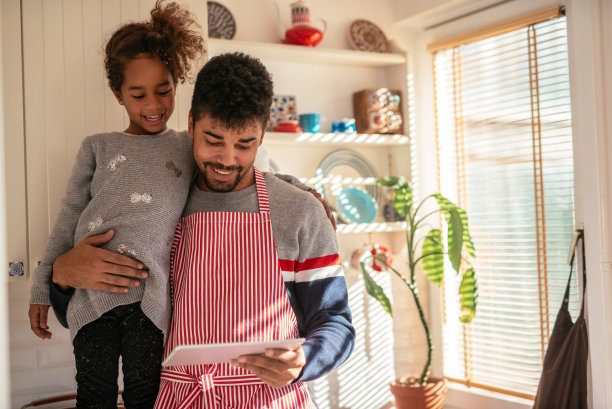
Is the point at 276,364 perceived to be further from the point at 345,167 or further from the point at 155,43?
the point at 345,167

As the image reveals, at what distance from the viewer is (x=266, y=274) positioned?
1.58 metres

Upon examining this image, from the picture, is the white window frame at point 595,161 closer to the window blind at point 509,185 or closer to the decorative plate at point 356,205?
the window blind at point 509,185

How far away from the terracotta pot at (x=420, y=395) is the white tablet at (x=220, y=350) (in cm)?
201

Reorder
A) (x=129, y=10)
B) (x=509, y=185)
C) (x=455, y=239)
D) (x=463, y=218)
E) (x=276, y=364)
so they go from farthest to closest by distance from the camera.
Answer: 1. (x=509, y=185)
2. (x=463, y=218)
3. (x=455, y=239)
4. (x=129, y=10)
5. (x=276, y=364)

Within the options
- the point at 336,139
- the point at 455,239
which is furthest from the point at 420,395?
the point at 336,139

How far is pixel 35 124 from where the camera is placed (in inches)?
Result: 82.7

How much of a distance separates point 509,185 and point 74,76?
212 centimetres

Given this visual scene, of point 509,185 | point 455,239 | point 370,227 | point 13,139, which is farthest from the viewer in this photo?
point 370,227

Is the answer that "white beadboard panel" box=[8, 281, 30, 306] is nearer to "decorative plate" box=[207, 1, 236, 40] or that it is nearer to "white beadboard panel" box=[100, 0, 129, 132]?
"white beadboard panel" box=[100, 0, 129, 132]

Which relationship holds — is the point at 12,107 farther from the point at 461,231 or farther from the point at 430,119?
the point at 430,119

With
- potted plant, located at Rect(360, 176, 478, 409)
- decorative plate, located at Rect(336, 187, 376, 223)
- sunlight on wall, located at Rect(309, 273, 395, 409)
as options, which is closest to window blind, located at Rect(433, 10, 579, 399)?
potted plant, located at Rect(360, 176, 478, 409)

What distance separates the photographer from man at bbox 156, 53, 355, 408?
153 centimetres

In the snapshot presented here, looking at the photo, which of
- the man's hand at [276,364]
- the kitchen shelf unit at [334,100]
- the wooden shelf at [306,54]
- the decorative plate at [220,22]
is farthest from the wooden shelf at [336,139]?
the man's hand at [276,364]

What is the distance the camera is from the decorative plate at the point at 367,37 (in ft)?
11.5
